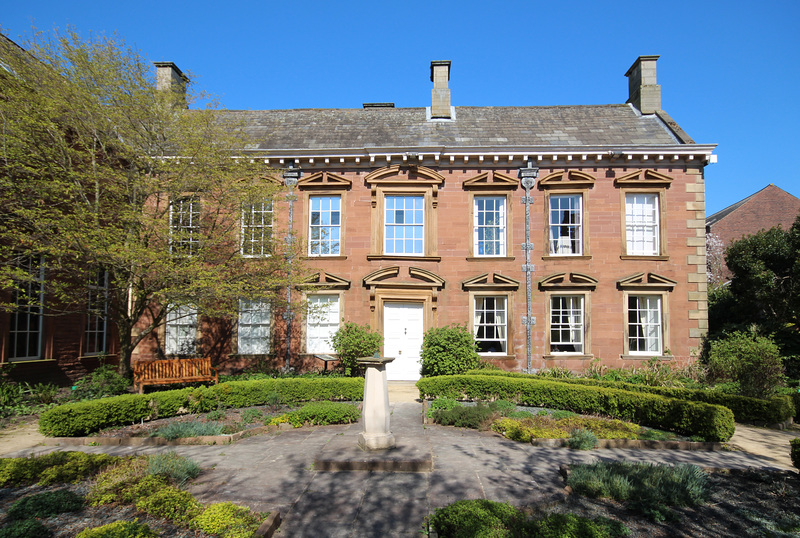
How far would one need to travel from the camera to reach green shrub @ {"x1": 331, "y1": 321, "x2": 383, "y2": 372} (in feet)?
46.1

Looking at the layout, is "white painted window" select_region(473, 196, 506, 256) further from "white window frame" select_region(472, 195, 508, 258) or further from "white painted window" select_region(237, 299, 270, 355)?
"white painted window" select_region(237, 299, 270, 355)

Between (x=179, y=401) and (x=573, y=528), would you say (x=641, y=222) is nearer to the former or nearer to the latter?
(x=573, y=528)

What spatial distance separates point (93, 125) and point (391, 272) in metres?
9.31

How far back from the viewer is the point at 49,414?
869cm

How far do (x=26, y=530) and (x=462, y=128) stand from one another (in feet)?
53.0

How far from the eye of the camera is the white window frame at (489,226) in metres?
15.9

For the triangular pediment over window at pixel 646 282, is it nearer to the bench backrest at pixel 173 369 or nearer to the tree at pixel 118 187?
the tree at pixel 118 187

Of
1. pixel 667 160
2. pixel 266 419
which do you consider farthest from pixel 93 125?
pixel 667 160

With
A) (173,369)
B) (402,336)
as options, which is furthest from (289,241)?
(173,369)

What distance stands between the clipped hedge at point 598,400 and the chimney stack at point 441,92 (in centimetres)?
1072

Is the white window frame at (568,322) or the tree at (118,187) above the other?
the tree at (118,187)

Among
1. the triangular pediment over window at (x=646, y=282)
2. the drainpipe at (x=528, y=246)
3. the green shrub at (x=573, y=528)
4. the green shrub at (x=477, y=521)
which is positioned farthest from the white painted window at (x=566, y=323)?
the green shrub at (x=477, y=521)

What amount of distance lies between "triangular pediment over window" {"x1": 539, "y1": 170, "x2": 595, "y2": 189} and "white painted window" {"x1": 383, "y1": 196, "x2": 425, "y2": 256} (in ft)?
14.3

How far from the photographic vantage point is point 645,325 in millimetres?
15500
